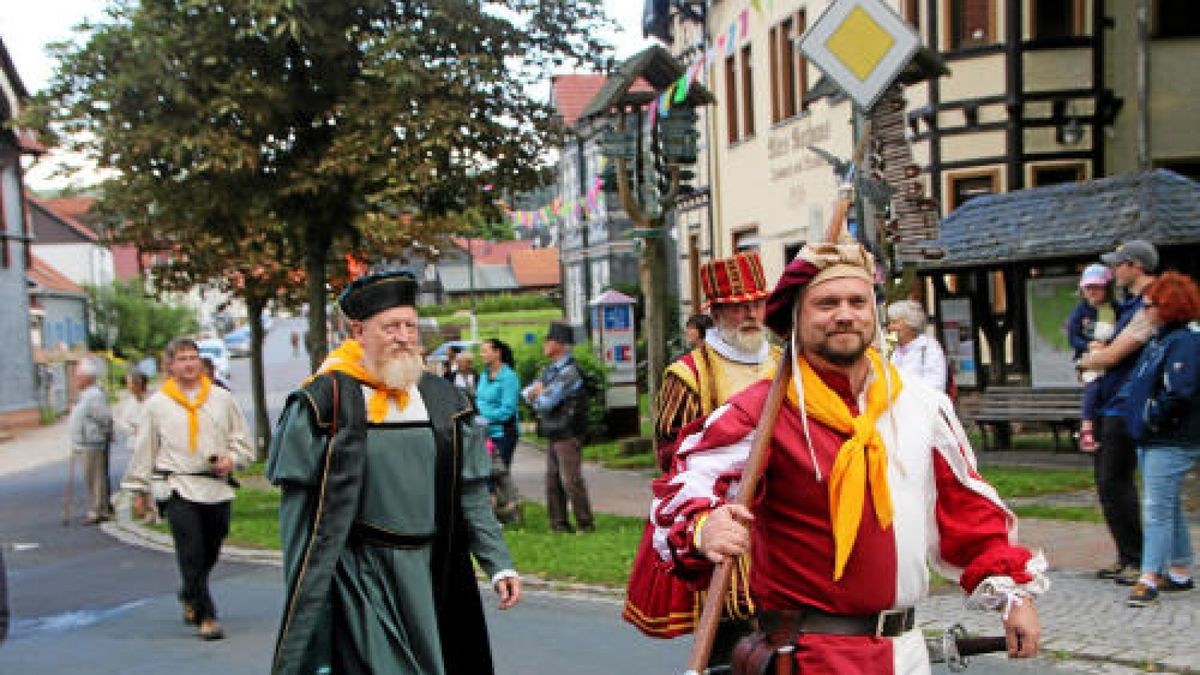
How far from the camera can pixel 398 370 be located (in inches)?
190

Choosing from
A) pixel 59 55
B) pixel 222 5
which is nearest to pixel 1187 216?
pixel 222 5

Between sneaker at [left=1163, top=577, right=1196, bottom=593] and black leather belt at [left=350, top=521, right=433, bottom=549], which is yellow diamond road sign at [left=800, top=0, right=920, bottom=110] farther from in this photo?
sneaker at [left=1163, top=577, right=1196, bottom=593]

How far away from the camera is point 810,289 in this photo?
3.33 meters

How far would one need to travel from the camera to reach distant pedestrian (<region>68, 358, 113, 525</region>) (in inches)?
616

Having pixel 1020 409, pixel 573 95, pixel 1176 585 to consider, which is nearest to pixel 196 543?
pixel 1176 585

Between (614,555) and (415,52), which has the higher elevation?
(415,52)

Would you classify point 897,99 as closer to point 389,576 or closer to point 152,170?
point 389,576

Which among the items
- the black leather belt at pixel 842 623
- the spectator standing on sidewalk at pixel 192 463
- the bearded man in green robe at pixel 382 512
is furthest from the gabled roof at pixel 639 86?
the black leather belt at pixel 842 623

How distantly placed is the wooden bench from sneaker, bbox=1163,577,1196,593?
6.58 meters

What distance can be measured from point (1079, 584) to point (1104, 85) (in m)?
11.5

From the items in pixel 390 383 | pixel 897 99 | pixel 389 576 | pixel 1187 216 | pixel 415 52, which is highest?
pixel 415 52

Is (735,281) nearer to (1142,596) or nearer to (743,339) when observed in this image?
(743,339)

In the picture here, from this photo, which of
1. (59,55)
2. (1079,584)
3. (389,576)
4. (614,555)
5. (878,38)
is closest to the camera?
(389,576)

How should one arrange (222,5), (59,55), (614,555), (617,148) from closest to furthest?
1. (614,555)
2. (222,5)
3. (59,55)
4. (617,148)
